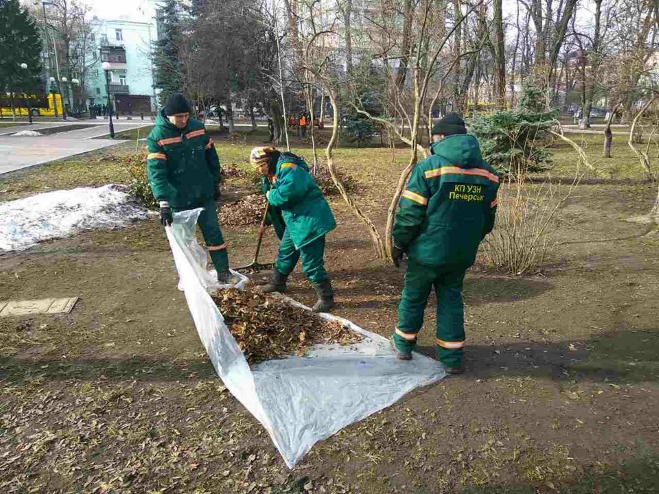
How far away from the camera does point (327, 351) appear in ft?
11.1

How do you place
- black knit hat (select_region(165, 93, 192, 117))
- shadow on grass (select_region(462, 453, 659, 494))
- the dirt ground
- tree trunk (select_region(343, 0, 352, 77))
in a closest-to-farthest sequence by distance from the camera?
shadow on grass (select_region(462, 453, 659, 494)) < the dirt ground < black knit hat (select_region(165, 93, 192, 117)) < tree trunk (select_region(343, 0, 352, 77))

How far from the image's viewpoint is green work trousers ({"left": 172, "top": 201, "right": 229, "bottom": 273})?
15.1 feet

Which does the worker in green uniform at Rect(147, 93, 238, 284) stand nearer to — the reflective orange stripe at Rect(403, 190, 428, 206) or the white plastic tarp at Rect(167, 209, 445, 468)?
the white plastic tarp at Rect(167, 209, 445, 468)

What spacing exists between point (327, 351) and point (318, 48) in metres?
6.87

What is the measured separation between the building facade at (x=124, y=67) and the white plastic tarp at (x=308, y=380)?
208 feet

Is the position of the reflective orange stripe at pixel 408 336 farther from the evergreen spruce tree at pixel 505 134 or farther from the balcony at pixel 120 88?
the balcony at pixel 120 88

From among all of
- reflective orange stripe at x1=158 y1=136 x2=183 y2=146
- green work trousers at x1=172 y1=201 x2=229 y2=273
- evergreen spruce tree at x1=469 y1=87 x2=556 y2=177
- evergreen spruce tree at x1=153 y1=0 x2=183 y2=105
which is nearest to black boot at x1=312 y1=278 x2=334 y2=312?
green work trousers at x1=172 y1=201 x2=229 y2=273

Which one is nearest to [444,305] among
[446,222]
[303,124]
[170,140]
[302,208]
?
[446,222]

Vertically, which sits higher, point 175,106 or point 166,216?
point 175,106

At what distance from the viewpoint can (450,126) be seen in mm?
2885

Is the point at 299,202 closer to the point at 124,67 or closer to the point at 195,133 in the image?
the point at 195,133

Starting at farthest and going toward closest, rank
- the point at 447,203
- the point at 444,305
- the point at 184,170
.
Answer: the point at 184,170
the point at 444,305
the point at 447,203

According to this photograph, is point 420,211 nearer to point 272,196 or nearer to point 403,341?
point 403,341

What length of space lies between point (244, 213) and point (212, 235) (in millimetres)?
3129
